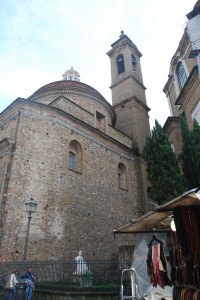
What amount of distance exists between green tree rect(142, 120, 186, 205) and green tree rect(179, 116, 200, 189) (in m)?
0.45

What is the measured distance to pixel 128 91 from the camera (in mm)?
22984

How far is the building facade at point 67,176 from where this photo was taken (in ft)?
37.4

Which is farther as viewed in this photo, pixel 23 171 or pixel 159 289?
pixel 23 171

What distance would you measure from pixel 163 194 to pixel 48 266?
5.56 m

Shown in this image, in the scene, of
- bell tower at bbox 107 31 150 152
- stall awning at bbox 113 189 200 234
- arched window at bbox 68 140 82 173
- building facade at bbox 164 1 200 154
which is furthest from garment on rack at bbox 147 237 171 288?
bell tower at bbox 107 31 150 152

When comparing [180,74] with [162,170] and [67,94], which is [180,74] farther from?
[162,170]

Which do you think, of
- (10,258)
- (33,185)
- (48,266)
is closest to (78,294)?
(48,266)

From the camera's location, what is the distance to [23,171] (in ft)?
39.8

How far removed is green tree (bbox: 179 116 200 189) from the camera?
11.6 meters

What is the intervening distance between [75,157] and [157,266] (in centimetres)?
1060

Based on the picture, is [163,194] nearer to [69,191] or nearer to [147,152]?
[147,152]

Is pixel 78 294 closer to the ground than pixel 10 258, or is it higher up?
closer to the ground

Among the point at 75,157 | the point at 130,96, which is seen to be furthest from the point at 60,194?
the point at 130,96

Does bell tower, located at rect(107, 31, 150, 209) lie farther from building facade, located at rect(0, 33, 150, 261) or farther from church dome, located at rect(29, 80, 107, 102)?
church dome, located at rect(29, 80, 107, 102)
